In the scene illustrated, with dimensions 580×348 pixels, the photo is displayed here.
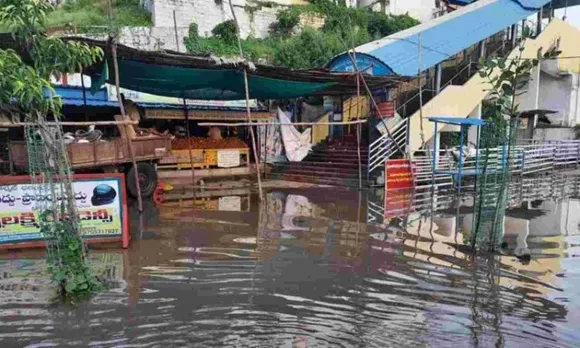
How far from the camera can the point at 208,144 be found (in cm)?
1675

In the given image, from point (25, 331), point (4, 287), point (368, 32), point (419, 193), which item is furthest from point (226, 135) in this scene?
point (368, 32)

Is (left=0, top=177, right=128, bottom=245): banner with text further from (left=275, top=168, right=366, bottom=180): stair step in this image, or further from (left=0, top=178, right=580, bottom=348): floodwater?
(left=275, top=168, right=366, bottom=180): stair step

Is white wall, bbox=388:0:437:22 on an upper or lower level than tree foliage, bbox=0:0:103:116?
upper

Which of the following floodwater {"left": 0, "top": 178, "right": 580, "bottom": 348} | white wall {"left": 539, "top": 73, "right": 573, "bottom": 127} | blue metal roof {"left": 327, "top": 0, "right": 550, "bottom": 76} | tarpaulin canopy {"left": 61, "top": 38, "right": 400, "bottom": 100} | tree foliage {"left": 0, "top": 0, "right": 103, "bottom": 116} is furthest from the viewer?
white wall {"left": 539, "top": 73, "right": 573, "bottom": 127}

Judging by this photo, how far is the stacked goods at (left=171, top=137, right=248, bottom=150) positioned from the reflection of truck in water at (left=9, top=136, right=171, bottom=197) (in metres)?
3.26

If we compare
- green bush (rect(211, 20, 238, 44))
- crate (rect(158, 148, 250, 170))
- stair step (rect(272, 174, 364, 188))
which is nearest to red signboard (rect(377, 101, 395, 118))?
stair step (rect(272, 174, 364, 188))

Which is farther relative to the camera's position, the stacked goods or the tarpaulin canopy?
the stacked goods

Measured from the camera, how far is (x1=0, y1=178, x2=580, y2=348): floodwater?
177 inches

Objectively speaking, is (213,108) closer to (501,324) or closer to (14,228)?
(14,228)

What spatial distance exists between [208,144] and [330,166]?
13.5 ft

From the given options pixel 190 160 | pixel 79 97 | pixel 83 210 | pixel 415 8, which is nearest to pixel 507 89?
pixel 83 210

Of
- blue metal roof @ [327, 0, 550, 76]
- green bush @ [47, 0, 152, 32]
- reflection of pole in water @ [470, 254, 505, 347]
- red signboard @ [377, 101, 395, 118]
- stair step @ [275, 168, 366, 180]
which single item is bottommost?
reflection of pole in water @ [470, 254, 505, 347]

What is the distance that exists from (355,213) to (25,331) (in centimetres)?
757

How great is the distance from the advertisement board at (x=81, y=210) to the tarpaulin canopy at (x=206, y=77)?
3200 millimetres
